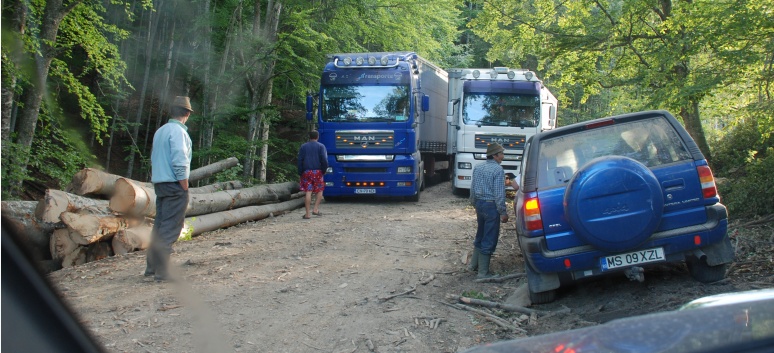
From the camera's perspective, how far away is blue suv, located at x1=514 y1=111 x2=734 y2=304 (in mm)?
5426

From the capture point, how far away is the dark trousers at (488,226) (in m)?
7.61

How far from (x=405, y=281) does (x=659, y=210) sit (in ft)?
9.98

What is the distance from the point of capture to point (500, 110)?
56.4 ft

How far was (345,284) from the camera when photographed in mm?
7082

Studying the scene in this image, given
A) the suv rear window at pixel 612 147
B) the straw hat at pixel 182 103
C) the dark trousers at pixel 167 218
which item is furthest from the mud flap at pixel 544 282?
the straw hat at pixel 182 103

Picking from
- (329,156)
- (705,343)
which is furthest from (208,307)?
(329,156)

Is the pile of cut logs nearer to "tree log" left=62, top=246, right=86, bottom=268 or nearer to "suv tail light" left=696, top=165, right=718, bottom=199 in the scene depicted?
"tree log" left=62, top=246, right=86, bottom=268

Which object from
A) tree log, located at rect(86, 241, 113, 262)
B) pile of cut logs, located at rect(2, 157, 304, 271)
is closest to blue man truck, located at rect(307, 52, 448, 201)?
pile of cut logs, located at rect(2, 157, 304, 271)

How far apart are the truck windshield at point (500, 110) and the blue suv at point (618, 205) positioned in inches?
429

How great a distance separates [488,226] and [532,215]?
179 cm

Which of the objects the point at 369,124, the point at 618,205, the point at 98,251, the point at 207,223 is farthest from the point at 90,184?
the point at 369,124

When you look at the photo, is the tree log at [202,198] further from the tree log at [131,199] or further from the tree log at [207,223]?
the tree log at [207,223]

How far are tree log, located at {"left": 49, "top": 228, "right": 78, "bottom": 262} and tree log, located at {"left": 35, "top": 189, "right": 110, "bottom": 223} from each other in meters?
0.17

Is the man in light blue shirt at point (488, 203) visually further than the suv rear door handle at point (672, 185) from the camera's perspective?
Yes
